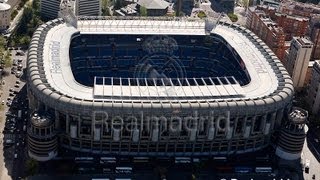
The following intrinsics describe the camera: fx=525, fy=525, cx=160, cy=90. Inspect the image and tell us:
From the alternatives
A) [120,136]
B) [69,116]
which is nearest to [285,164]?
[120,136]

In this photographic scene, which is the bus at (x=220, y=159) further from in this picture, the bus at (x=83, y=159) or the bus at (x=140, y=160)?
the bus at (x=83, y=159)

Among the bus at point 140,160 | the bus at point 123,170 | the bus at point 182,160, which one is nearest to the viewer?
the bus at point 123,170

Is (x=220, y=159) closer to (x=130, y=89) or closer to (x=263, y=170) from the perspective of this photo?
(x=263, y=170)

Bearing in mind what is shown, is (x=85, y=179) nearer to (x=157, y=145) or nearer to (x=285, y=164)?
(x=157, y=145)

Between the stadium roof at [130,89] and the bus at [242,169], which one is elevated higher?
the stadium roof at [130,89]

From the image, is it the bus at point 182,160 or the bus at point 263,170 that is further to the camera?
the bus at point 182,160

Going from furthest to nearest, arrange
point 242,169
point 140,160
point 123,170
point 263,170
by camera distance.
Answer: point 263,170, point 140,160, point 242,169, point 123,170

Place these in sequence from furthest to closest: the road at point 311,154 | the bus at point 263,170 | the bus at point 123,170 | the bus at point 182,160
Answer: the road at point 311,154, the bus at point 182,160, the bus at point 263,170, the bus at point 123,170

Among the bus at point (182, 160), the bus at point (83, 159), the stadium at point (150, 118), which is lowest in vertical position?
the bus at point (182, 160)

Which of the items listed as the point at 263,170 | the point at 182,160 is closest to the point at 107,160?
the point at 182,160

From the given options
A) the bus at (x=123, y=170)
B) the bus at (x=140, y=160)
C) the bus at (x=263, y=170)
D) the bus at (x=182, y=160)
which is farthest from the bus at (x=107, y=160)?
the bus at (x=263, y=170)

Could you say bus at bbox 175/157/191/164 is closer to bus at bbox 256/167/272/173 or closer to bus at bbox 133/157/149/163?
bus at bbox 133/157/149/163
